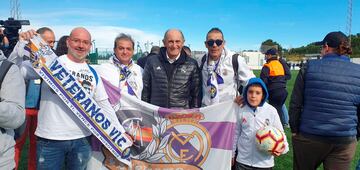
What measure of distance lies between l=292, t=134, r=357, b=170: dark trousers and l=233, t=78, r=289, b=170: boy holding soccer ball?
42cm

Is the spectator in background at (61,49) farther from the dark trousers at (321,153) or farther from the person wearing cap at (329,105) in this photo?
the dark trousers at (321,153)

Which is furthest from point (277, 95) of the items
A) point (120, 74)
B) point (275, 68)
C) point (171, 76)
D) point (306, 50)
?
point (306, 50)

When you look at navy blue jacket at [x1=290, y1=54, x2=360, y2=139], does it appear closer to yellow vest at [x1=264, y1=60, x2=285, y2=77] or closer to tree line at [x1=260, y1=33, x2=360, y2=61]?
yellow vest at [x1=264, y1=60, x2=285, y2=77]

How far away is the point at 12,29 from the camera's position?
11.7 feet

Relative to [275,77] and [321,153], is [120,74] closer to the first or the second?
[321,153]

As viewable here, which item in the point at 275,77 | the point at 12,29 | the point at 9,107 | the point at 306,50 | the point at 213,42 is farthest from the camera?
→ the point at 306,50

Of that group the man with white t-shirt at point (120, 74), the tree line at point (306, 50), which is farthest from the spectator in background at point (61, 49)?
the tree line at point (306, 50)

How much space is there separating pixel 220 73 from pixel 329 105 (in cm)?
148

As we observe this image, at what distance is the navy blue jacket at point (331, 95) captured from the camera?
370 centimetres

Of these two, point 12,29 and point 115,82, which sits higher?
point 12,29

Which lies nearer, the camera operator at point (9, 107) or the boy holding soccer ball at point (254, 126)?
the camera operator at point (9, 107)

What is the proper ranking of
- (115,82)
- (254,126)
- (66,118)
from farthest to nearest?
(115,82)
(254,126)
(66,118)

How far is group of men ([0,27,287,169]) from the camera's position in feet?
10.7

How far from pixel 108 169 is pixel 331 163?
292 centimetres
